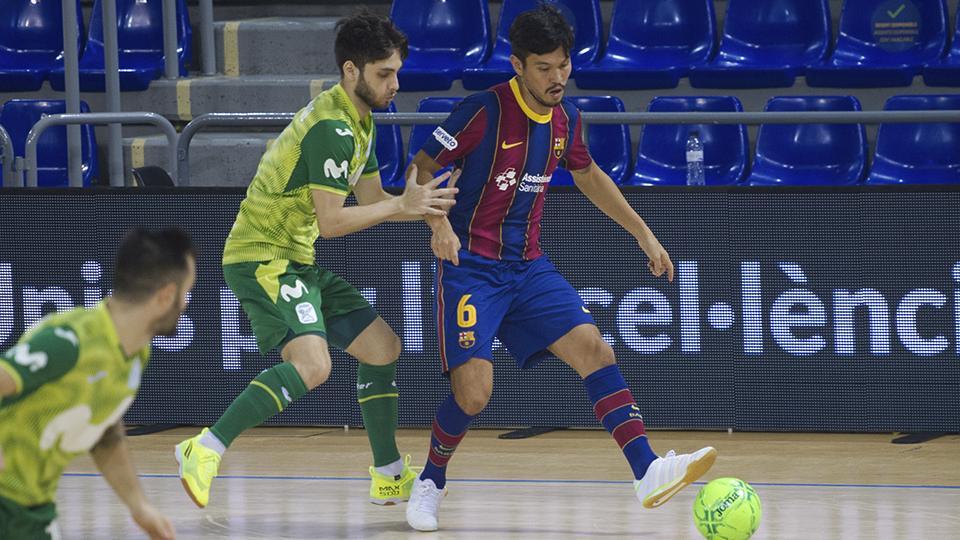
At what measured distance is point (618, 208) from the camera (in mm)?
6391

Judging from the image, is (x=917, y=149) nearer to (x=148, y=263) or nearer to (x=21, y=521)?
(x=148, y=263)

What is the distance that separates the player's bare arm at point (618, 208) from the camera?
6.34 meters

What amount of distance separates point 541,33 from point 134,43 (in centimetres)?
676

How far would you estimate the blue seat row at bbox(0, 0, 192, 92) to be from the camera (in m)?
11.6

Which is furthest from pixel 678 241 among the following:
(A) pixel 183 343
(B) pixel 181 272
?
(B) pixel 181 272

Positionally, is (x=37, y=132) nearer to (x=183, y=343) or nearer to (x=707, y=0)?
(x=183, y=343)

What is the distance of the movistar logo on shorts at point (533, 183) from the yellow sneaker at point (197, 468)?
5.20 ft

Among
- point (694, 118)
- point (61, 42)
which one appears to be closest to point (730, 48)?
point (694, 118)

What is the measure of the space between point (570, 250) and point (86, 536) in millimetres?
3223

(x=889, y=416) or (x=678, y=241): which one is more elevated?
(x=678, y=241)

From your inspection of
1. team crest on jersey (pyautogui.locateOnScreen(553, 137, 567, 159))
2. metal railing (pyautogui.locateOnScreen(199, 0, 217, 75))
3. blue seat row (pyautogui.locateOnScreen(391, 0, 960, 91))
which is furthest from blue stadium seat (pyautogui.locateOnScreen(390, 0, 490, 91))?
team crest on jersey (pyautogui.locateOnScreen(553, 137, 567, 159))

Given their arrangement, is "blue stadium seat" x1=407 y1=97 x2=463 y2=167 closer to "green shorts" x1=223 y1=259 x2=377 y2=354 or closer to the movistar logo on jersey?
"green shorts" x1=223 y1=259 x2=377 y2=354

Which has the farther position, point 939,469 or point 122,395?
point 939,469

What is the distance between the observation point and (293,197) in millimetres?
6012
